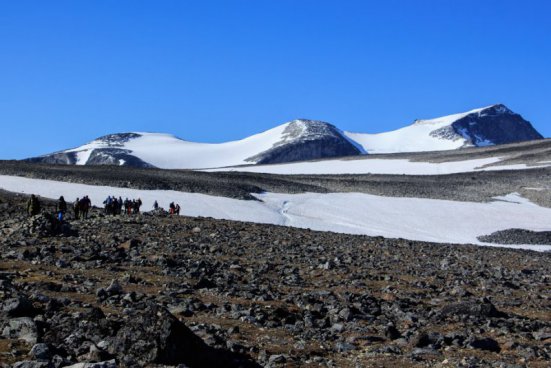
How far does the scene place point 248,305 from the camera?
48.4 feet

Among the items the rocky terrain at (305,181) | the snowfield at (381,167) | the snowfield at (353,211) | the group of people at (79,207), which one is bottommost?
the snowfield at (353,211)

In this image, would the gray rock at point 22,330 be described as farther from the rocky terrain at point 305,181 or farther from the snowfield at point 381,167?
the snowfield at point 381,167

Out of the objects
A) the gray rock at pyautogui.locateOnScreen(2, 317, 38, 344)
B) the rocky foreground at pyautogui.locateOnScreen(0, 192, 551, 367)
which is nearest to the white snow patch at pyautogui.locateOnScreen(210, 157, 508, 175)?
the rocky foreground at pyautogui.locateOnScreen(0, 192, 551, 367)

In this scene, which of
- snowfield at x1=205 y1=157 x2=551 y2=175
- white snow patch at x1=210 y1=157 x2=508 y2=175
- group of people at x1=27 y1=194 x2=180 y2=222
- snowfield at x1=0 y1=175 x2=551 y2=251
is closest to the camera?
group of people at x1=27 y1=194 x2=180 y2=222

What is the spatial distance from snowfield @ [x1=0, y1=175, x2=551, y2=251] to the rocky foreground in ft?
76.9

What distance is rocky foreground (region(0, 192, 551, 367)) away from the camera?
959 cm

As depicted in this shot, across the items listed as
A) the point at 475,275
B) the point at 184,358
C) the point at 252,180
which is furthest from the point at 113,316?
the point at 252,180

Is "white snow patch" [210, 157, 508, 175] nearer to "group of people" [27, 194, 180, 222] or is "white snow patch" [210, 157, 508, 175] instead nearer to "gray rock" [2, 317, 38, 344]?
"group of people" [27, 194, 180, 222]

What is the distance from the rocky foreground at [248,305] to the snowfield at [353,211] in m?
23.4

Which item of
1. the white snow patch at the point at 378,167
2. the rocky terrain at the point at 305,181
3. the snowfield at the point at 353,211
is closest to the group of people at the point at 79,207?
the snowfield at the point at 353,211

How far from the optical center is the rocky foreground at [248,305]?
959cm

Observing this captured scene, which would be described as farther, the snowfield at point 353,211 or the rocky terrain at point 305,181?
the rocky terrain at point 305,181

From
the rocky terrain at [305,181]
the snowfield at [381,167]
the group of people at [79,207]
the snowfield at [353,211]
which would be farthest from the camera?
the snowfield at [381,167]

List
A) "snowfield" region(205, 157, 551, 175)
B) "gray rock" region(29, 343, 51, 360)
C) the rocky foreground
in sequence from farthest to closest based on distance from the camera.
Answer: "snowfield" region(205, 157, 551, 175)
the rocky foreground
"gray rock" region(29, 343, 51, 360)
